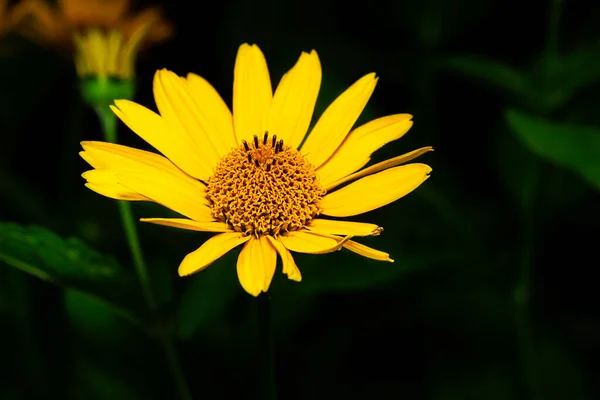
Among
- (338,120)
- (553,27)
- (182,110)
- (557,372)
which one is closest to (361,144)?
(338,120)

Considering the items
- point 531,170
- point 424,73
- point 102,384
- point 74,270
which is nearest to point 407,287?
point 531,170

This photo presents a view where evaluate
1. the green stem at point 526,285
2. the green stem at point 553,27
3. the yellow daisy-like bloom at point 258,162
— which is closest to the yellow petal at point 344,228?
the yellow daisy-like bloom at point 258,162

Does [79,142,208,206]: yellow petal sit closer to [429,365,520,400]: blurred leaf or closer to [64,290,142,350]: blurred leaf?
[64,290,142,350]: blurred leaf

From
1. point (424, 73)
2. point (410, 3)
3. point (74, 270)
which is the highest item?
point (410, 3)

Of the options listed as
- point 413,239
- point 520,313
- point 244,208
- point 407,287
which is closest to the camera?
point 244,208

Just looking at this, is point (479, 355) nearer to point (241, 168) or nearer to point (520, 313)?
point (520, 313)

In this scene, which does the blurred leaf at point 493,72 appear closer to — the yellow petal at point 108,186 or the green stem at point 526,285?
the green stem at point 526,285

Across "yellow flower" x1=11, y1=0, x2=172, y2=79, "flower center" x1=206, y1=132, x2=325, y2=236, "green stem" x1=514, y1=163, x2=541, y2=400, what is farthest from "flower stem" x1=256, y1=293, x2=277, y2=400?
"yellow flower" x1=11, y1=0, x2=172, y2=79
